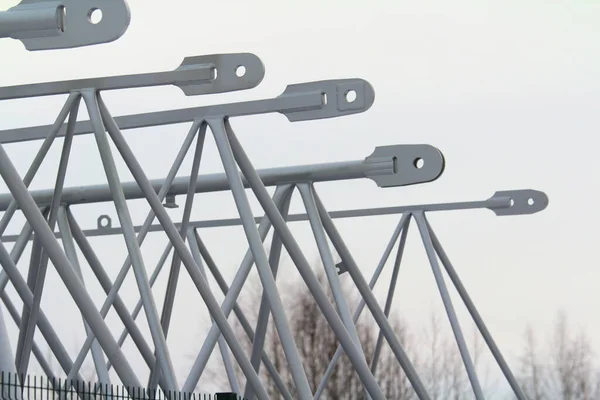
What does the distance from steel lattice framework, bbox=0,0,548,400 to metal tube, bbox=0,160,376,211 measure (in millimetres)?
28

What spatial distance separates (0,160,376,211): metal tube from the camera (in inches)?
1355

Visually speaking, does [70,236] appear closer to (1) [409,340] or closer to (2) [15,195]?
(2) [15,195]

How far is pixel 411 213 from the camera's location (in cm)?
3809

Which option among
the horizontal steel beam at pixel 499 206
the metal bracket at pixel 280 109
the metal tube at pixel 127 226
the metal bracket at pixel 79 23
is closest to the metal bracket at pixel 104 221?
the horizontal steel beam at pixel 499 206

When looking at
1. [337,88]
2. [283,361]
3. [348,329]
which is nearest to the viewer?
[337,88]

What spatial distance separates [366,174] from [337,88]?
8.49 feet

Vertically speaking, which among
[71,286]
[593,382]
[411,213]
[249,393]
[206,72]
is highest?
[593,382]

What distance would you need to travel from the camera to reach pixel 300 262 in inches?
1249

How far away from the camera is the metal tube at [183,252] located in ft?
93.2

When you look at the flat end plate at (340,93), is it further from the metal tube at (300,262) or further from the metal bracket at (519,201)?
the metal bracket at (519,201)

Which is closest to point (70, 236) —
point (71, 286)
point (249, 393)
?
point (249, 393)

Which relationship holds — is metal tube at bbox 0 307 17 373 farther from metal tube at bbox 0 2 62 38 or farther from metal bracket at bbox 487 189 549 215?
metal bracket at bbox 487 189 549 215

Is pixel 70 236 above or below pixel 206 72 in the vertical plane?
above

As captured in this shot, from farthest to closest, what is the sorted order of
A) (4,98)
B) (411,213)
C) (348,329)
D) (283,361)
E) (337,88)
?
(283,361)
(411,213)
(348,329)
(337,88)
(4,98)
